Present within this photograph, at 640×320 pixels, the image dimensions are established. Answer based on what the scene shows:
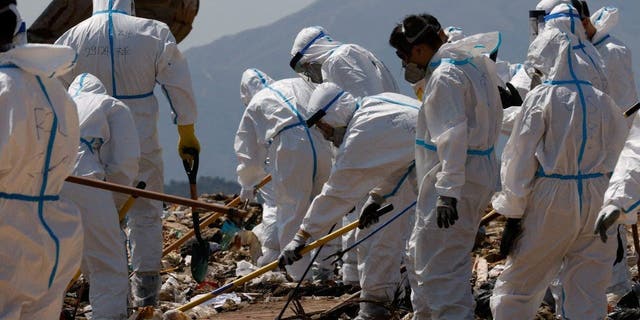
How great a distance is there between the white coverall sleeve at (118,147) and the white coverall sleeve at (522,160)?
264cm

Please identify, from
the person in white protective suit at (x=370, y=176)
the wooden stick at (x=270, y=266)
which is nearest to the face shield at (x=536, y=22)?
the person in white protective suit at (x=370, y=176)

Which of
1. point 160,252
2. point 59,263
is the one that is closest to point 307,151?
point 160,252

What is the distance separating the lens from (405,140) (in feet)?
35.3

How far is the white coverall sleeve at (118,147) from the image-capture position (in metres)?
11.0

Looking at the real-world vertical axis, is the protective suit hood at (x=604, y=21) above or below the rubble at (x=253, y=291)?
above

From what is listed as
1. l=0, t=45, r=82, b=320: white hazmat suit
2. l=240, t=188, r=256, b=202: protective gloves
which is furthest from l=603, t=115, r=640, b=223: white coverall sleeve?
l=240, t=188, r=256, b=202: protective gloves

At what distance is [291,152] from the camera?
14.0 meters

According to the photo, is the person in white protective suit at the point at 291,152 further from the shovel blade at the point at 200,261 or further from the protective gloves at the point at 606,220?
the protective gloves at the point at 606,220

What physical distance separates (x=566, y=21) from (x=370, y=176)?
1506 millimetres

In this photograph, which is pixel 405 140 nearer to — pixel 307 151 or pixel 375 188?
pixel 375 188

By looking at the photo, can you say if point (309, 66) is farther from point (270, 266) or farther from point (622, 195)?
point (622, 195)

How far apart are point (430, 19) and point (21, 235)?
3.09m

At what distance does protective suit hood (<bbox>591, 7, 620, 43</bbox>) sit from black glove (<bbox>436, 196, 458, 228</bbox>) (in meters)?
3.45

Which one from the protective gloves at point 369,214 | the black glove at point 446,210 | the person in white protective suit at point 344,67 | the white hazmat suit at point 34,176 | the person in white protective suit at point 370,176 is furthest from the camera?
the person in white protective suit at point 344,67
